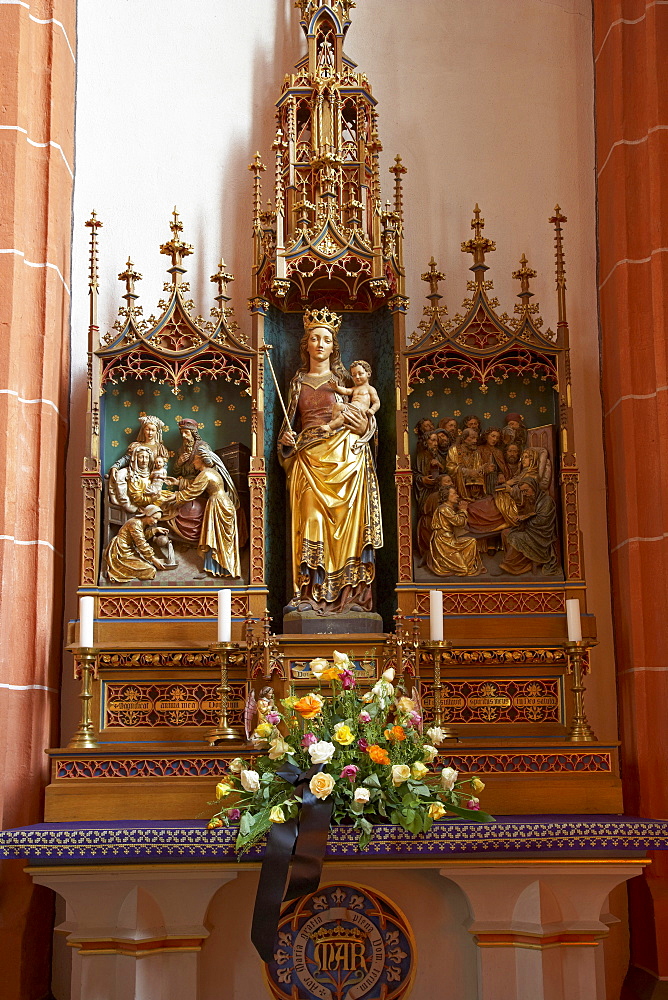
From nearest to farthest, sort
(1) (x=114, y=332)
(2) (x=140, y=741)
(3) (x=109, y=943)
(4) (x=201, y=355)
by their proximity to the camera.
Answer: (3) (x=109, y=943) → (2) (x=140, y=741) → (4) (x=201, y=355) → (1) (x=114, y=332)

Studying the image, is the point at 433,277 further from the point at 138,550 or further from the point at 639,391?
the point at 138,550

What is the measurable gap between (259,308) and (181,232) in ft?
3.66

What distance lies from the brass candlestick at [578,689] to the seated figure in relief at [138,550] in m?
2.48

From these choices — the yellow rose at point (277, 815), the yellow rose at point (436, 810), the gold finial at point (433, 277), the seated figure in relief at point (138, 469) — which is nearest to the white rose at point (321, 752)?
the yellow rose at point (277, 815)

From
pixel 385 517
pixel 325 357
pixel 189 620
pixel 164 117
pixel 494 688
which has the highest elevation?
pixel 164 117

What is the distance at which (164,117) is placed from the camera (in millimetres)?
8570

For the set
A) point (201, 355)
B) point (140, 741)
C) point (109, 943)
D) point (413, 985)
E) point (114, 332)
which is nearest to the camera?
point (109, 943)

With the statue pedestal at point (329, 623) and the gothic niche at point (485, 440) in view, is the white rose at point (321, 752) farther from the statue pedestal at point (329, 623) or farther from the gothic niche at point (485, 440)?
the gothic niche at point (485, 440)

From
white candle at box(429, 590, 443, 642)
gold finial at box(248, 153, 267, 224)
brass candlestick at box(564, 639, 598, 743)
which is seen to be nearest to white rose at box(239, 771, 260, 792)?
white candle at box(429, 590, 443, 642)

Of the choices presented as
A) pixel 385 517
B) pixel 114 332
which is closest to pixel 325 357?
pixel 385 517

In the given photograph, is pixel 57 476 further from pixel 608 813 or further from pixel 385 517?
pixel 608 813

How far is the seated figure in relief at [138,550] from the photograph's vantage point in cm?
714

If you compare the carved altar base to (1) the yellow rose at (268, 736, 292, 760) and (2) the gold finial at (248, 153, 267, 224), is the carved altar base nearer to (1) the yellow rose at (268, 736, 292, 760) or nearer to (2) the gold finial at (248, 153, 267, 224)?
(1) the yellow rose at (268, 736, 292, 760)

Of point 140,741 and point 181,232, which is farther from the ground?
point 181,232
